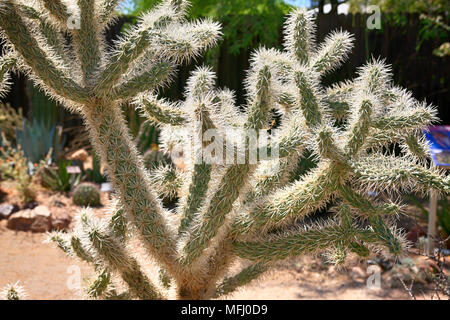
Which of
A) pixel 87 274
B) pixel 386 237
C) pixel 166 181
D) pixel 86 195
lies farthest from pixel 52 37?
pixel 86 195

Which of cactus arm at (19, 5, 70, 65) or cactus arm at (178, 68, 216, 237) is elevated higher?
cactus arm at (19, 5, 70, 65)

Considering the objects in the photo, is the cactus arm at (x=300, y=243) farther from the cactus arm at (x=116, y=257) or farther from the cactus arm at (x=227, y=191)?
the cactus arm at (x=116, y=257)

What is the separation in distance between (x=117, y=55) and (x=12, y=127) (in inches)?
185

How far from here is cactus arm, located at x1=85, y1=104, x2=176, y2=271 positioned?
62.0 inches

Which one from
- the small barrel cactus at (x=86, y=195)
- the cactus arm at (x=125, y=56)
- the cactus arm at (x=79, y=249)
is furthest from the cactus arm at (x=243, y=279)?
the small barrel cactus at (x=86, y=195)

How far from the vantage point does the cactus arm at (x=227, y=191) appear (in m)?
1.38

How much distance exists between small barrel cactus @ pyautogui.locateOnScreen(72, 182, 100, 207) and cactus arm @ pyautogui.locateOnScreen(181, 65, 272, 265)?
10.3 ft

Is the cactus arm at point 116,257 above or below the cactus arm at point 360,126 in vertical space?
below

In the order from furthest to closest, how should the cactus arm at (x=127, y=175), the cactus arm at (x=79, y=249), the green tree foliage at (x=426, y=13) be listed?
the green tree foliage at (x=426, y=13) → the cactus arm at (x=79, y=249) → the cactus arm at (x=127, y=175)

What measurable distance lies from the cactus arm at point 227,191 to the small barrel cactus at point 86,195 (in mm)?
3153

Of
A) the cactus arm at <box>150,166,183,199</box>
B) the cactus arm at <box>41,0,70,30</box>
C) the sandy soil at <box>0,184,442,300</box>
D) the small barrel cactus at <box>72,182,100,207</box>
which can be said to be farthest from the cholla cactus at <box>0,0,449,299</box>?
the small barrel cactus at <box>72,182,100,207</box>

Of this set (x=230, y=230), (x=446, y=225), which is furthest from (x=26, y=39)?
(x=446, y=225)

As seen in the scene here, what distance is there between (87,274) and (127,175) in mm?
1330

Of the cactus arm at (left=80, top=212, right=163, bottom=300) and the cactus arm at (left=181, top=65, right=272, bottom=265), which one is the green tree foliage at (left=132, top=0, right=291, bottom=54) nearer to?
the cactus arm at (left=181, top=65, right=272, bottom=265)
